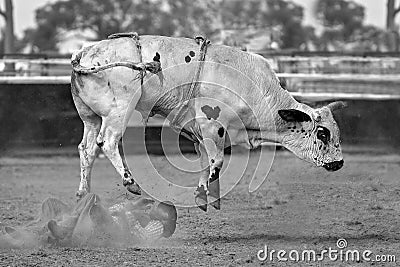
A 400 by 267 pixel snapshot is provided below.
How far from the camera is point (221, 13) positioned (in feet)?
206

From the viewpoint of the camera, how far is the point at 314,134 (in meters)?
7.89

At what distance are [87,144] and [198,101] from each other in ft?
3.53

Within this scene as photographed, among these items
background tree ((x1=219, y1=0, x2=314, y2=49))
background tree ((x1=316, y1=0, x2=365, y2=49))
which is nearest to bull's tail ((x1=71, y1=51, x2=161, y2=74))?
background tree ((x1=219, y1=0, x2=314, y2=49))

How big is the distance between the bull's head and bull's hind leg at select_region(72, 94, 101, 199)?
166 cm

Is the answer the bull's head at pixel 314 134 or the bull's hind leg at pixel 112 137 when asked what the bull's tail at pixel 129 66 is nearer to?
the bull's hind leg at pixel 112 137

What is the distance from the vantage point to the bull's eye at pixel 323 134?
7844 mm

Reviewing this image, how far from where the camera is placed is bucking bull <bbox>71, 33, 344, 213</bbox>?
773 centimetres

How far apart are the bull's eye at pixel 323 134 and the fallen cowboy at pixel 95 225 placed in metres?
1.45

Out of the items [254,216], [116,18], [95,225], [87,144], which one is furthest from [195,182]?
[116,18]

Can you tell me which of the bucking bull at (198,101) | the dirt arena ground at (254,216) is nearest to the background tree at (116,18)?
the dirt arena ground at (254,216)

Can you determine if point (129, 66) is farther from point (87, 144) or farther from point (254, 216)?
point (254, 216)

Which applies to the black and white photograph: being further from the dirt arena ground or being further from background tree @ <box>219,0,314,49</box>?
background tree @ <box>219,0,314,49</box>

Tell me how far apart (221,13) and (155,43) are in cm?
5548

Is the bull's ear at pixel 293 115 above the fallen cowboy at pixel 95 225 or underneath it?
above
